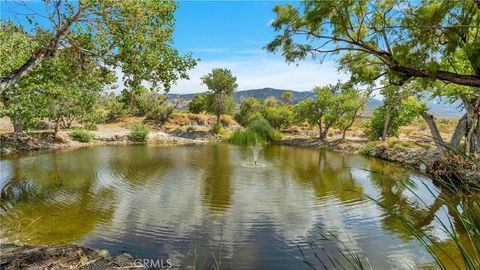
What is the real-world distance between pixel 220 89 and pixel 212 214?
38.5 m

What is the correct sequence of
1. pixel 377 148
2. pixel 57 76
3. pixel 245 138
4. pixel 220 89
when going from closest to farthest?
pixel 57 76
pixel 377 148
pixel 245 138
pixel 220 89

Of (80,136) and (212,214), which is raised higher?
(80,136)

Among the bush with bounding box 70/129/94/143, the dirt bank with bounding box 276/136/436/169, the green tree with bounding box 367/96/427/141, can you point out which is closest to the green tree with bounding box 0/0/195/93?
the dirt bank with bounding box 276/136/436/169

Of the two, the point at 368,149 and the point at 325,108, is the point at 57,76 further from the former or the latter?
the point at 325,108

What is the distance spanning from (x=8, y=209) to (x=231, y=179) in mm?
8217

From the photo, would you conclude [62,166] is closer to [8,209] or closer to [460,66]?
[8,209]

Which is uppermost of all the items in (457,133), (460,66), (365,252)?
(460,66)

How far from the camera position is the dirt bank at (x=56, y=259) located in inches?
178

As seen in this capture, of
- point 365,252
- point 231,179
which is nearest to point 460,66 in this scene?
point 365,252

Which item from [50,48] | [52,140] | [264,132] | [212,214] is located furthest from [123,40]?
[264,132]

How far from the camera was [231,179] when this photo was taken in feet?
47.3

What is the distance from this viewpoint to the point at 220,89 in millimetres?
46688

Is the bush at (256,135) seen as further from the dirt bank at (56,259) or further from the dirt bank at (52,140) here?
the dirt bank at (56,259)

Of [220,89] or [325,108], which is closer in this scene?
[325,108]
